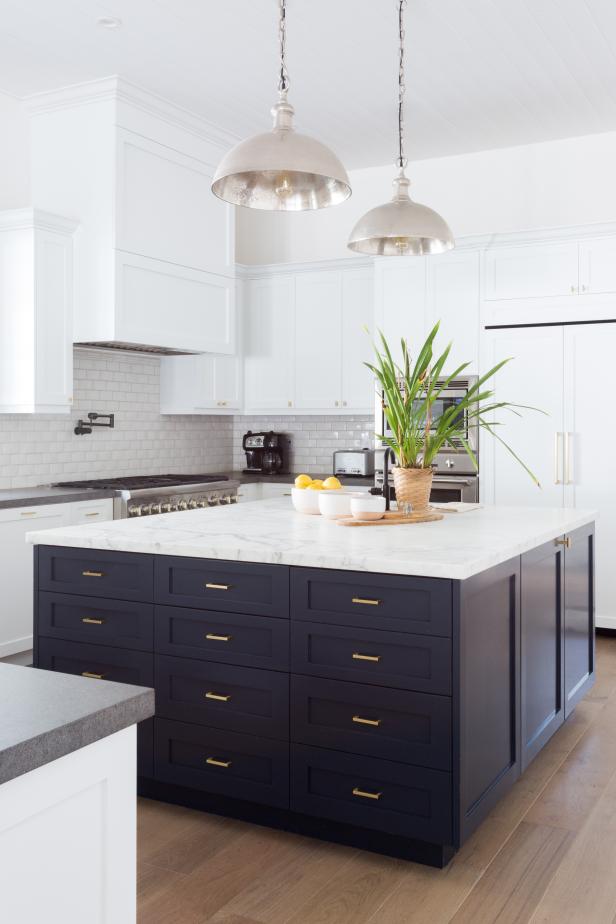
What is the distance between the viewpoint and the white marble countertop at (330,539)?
2510 mm

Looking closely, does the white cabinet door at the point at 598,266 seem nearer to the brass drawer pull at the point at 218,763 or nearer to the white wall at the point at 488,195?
the white wall at the point at 488,195

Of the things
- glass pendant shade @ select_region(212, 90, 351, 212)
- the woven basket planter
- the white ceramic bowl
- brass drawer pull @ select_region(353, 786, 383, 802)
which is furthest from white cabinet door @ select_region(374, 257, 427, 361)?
brass drawer pull @ select_region(353, 786, 383, 802)

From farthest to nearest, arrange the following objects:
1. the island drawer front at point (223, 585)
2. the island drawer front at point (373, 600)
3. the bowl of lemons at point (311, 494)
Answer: the bowl of lemons at point (311, 494), the island drawer front at point (223, 585), the island drawer front at point (373, 600)

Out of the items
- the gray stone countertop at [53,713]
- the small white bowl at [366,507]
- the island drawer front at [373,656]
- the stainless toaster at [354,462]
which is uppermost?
the stainless toaster at [354,462]

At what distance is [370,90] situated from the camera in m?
5.04

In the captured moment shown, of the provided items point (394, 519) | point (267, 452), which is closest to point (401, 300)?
point (267, 452)

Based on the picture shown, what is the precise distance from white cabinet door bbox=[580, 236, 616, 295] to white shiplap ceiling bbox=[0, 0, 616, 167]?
0.84 m

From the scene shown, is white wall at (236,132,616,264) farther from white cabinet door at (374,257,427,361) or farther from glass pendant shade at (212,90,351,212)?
glass pendant shade at (212,90,351,212)

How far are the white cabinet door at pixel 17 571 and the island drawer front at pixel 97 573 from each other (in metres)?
1.47

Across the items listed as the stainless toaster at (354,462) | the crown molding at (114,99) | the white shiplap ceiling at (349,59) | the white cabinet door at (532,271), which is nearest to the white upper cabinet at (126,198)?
the crown molding at (114,99)

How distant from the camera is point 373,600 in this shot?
2.51m

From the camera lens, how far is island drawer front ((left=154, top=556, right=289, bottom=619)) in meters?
2.65

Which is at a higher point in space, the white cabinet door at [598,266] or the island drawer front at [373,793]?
the white cabinet door at [598,266]

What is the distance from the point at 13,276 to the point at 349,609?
10.4 feet
